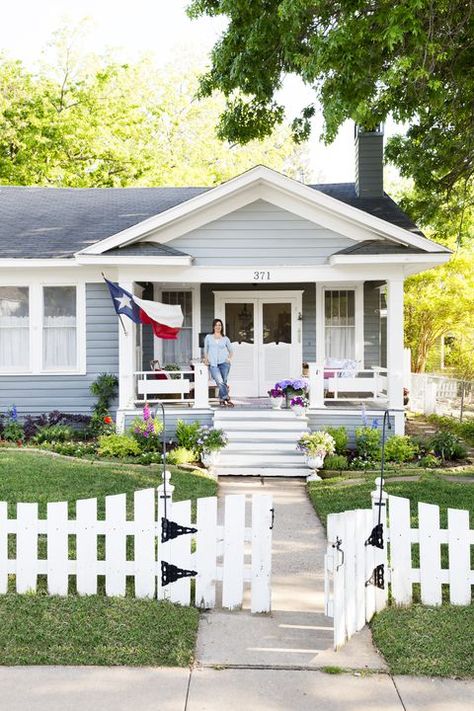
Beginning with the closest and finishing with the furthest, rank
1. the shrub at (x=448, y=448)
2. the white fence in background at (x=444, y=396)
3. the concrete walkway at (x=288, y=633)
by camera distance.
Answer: the concrete walkway at (x=288, y=633), the shrub at (x=448, y=448), the white fence in background at (x=444, y=396)

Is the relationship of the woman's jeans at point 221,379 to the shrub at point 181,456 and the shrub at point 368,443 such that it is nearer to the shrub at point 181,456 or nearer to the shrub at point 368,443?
the shrub at point 181,456

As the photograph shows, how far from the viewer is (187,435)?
11.7 meters

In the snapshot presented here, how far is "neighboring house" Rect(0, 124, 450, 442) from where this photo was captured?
41.2 feet

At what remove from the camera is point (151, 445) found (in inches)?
460

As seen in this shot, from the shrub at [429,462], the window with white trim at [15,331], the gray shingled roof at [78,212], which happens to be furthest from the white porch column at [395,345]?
the window with white trim at [15,331]

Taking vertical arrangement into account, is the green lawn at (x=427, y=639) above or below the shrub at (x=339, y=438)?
below

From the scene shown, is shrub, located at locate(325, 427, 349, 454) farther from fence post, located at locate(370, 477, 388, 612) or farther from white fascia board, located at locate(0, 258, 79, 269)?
fence post, located at locate(370, 477, 388, 612)

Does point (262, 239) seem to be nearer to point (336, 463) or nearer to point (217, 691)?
point (336, 463)

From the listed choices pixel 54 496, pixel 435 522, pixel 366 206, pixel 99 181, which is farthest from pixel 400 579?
pixel 99 181

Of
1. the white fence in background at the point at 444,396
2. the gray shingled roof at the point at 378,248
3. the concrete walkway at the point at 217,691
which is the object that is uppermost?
the gray shingled roof at the point at 378,248

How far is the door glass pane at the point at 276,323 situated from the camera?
15.2 metres

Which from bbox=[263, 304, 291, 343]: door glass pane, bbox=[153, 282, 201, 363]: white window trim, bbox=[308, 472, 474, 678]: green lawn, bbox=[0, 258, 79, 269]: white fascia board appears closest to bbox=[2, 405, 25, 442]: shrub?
bbox=[0, 258, 79, 269]: white fascia board

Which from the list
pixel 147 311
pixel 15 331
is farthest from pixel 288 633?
pixel 15 331

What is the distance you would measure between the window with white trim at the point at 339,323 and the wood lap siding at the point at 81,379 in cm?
460
